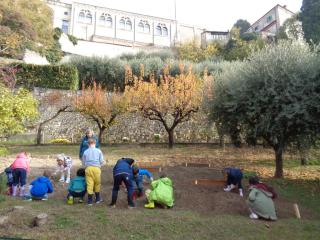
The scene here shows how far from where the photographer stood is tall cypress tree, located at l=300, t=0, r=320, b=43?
39.7 meters

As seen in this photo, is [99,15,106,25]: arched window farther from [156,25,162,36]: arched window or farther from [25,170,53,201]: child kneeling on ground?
[25,170,53,201]: child kneeling on ground

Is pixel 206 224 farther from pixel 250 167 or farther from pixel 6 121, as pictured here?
pixel 6 121

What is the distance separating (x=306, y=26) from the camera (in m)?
40.7

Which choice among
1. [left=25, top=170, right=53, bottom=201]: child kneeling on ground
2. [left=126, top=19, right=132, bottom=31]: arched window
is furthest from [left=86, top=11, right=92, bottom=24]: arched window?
[left=25, top=170, right=53, bottom=201]: child kneeling on ground

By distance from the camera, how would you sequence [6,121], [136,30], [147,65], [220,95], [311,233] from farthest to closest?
[136,30] < [147,65] < [6,121] < [220,95] < [311,233]

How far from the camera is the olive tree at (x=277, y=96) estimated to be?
40.5ft

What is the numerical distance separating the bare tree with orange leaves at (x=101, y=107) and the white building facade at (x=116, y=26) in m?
46.0

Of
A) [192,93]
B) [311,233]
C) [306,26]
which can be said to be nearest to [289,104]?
[311,233]

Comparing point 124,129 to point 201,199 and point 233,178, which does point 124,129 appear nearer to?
point 233,178

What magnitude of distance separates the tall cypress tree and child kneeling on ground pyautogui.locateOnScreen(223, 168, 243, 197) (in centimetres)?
3392

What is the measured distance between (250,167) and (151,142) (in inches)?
420

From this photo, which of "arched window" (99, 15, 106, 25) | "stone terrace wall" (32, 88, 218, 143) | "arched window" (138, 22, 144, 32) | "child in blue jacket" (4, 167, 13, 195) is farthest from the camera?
"arched window" (138, 22, 144, 32)

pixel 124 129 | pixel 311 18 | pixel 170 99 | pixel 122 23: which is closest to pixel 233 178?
pixel 170 99

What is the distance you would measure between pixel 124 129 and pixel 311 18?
28011 millimetres
